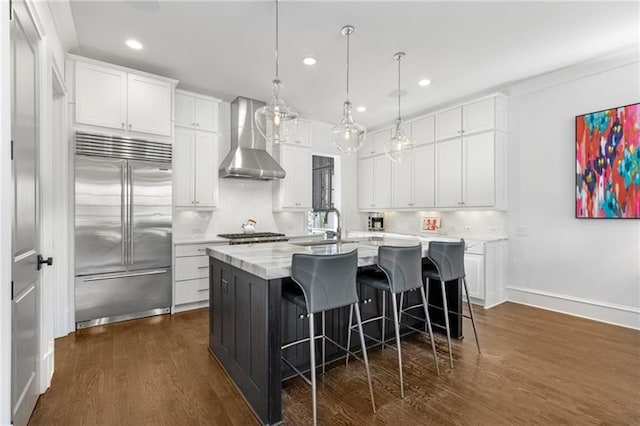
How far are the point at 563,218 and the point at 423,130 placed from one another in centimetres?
238

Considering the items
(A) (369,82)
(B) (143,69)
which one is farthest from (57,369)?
(A) (369,82)

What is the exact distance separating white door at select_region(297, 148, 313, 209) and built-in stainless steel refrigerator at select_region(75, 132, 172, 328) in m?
2.21

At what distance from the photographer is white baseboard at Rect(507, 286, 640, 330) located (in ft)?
11.3

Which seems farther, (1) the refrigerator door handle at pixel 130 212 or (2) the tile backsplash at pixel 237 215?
(2) the tile backsplash at pixel 237 215

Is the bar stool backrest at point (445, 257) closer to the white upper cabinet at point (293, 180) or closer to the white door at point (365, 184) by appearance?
the white upper cabinet at point (293, 180)

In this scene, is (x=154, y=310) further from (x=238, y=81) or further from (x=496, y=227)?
(x=496, y=227)

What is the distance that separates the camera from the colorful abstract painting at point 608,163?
3.40 metres

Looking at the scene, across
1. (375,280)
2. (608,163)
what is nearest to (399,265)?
(375,280)

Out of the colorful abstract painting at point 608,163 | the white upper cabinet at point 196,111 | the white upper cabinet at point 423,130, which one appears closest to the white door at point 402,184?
the white upper cabinet at point 423,130

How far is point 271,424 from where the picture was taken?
185 cm

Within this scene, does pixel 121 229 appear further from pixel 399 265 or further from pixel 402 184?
pixel 402 184

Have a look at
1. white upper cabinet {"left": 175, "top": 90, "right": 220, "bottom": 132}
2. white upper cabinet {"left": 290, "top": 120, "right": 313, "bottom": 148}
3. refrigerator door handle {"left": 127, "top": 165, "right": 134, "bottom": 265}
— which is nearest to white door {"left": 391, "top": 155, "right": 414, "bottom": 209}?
white upper cabinet {"left": 290, "top": 120, "right": 313, "bottom": 148}

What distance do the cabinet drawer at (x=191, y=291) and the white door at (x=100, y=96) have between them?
80.5 inches

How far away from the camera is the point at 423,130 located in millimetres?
5246
